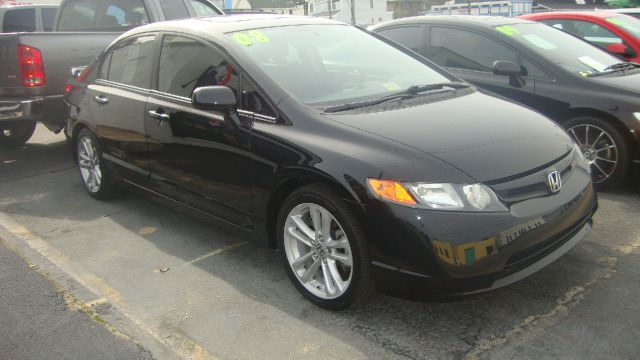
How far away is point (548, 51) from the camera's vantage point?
16.9 ft

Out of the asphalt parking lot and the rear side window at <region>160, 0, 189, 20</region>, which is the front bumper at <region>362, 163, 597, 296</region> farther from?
the rear side window at <region>160, 0, 189, 20</region>

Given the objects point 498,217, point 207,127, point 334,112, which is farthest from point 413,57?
point 498,217

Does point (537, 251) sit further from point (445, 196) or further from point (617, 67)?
point (617, 67)

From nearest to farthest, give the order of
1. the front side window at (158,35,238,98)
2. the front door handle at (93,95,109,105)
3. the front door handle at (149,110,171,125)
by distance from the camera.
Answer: the front side window at (158,35,238,98) < the front door handle at (149,110,171,125) < the front door handle at (93,95,109,105)

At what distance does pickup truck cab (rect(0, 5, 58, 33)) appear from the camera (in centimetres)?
1073

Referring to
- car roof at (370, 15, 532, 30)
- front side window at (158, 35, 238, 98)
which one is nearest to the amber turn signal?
front side window at (158, 35, 238, 98)

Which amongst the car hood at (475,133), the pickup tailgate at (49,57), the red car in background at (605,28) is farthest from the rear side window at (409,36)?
the pickup tailgate at (49,57)

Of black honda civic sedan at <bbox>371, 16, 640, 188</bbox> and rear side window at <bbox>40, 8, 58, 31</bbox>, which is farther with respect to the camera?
rear side window at <bbox>40, 8, 58, 31</bbox>

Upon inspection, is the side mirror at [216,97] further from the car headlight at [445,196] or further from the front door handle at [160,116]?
the car headlight at [445,196]

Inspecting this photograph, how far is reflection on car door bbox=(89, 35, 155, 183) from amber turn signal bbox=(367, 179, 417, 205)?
2230mm

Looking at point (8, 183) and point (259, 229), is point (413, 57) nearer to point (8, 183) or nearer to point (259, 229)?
point (259, 229)

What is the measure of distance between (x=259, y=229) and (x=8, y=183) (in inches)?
154

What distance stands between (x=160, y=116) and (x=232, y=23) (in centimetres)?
84

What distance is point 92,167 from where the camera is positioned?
5145 millimetres
